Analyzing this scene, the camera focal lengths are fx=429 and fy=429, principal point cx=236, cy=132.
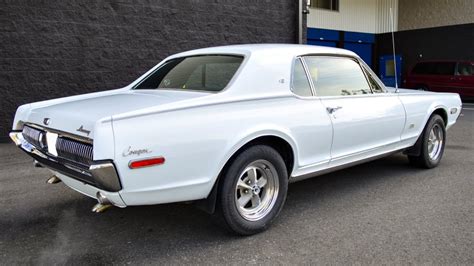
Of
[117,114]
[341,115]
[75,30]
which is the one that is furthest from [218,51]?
[75,30]

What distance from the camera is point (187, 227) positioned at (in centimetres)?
369

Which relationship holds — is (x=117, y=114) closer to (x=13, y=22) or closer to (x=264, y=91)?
(x=264, y=91)

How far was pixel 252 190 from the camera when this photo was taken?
348 centimetres

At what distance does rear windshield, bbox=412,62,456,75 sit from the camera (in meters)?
16.9

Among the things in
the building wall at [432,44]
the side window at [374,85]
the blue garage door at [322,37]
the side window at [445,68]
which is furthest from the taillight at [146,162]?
the building wall at [432,44]

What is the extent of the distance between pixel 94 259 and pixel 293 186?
8.13ft

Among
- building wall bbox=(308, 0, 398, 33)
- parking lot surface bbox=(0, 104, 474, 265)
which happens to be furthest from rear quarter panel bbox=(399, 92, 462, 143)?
building wall bbox=(308, 0, 398, 33)

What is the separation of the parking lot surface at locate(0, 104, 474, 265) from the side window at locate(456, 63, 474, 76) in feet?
42.9

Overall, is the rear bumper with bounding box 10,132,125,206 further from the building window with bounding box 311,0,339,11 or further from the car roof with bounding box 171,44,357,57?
the building window with bounding box 311,0,339,11

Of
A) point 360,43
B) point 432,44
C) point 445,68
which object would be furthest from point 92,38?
point 432,44

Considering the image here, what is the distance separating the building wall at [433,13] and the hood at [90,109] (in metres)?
20.1

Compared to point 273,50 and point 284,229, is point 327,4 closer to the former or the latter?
point 273,50

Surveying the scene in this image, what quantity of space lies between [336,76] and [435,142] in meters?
2.31

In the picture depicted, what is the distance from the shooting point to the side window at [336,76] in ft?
13.4
